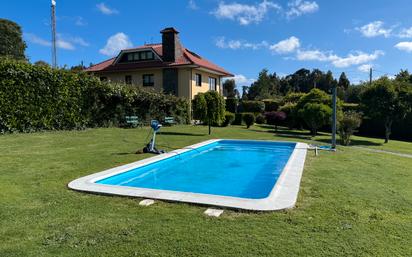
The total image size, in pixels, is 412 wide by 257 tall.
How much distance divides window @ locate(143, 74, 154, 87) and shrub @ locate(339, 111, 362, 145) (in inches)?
756

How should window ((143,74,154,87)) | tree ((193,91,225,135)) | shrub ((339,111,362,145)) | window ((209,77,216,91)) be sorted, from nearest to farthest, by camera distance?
shrub ((339,111,362,145)), tree ((193,91,225,135)), window ((143,74,154,87)), window ((209,77,216,91))

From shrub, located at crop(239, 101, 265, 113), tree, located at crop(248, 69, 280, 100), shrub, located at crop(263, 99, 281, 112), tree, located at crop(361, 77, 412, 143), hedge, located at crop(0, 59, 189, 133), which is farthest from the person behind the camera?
tree, located at crop(248, 69, 280, 100)

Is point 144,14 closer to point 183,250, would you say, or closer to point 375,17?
point 375,17

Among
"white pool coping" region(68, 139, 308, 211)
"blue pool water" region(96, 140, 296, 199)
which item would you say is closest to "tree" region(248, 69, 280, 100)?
"blue pool water" region(96, 140, 296, 199)

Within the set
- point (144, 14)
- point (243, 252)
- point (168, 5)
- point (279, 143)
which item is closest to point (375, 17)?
point (279, 143)

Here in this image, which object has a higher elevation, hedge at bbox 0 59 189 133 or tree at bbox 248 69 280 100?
tree at bbox 248 69 280 100

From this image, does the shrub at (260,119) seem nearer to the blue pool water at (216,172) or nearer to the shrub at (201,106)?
the shrub at (201,106)

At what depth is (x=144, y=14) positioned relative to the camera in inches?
746

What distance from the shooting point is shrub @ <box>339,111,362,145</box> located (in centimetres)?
1478

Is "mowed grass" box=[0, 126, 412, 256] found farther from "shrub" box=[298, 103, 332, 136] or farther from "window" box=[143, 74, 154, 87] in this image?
"window" box=[143, 74, 154, 87]

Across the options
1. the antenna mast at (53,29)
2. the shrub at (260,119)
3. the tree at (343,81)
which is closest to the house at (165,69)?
the antenna mast at (53,29)

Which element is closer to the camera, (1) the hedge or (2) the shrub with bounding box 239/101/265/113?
(1) the hedge

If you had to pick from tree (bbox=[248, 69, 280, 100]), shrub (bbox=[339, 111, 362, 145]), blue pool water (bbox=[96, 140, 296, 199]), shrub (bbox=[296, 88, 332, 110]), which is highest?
tree (bbox=[248, 69, 280, 100])

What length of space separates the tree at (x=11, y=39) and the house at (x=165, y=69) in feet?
74.6
